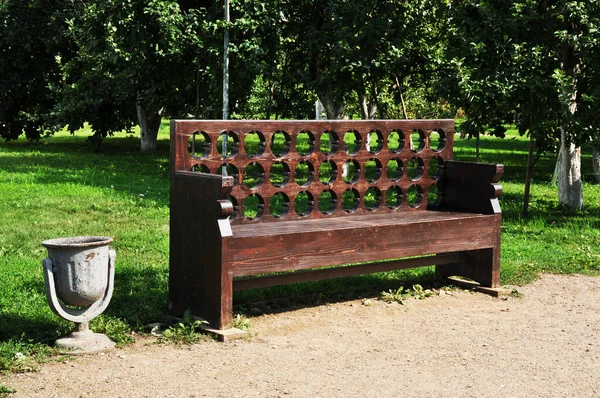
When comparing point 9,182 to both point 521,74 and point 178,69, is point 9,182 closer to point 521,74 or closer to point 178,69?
point 178,69

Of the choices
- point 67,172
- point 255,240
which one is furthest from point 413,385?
point 67,172

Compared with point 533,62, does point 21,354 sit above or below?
below

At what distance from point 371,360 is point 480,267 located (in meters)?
2.43

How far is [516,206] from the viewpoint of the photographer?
45.3 ft

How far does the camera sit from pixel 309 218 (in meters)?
7.04

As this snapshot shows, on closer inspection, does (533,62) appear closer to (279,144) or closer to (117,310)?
(117,310)

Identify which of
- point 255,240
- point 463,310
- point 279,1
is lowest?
point 463,310

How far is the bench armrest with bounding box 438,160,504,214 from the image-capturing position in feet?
24.5

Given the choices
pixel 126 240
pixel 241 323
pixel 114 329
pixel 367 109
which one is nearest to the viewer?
pixel 114 329

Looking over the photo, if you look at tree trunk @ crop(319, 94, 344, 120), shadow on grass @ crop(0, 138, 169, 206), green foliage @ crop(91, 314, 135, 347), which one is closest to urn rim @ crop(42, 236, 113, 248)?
green foliage @ crop(91, 314, 135, 347)

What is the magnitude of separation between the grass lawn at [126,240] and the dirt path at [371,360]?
417mm

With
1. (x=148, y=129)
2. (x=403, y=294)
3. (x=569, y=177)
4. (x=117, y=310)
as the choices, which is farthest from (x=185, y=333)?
(x=148, y=129)

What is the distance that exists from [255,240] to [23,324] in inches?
61.5

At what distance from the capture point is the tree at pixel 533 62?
11914 millimetres
